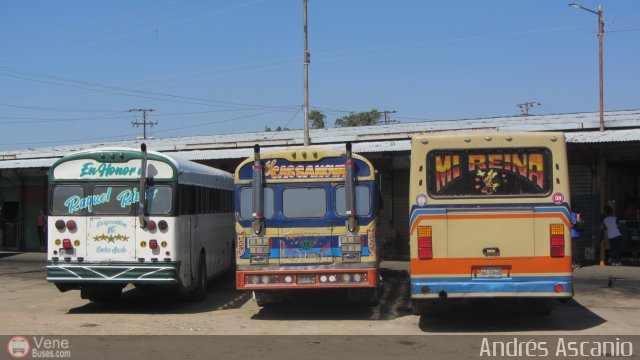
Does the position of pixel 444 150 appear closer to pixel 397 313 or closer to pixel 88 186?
pixel 397 313

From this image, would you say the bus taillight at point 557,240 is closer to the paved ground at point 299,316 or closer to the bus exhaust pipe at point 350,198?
the paved ground at point 299,316

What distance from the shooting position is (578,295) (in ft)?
46.0

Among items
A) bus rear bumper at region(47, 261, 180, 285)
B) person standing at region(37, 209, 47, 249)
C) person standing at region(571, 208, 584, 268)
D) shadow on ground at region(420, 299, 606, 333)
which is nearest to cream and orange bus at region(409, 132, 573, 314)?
shadow on ground at region(420, 299, 606, 333)

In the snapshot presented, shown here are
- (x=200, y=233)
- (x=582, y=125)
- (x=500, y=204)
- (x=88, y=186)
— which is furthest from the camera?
(x=582, y=125)

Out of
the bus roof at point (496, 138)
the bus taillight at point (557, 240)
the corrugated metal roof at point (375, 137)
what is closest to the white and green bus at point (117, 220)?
the bus roof at point (496, 138)

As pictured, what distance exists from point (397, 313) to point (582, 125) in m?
16.4

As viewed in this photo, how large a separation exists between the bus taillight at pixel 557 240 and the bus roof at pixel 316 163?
316cm

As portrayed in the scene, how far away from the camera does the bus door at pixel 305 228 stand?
11.3 metres

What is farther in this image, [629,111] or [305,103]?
[629,111]

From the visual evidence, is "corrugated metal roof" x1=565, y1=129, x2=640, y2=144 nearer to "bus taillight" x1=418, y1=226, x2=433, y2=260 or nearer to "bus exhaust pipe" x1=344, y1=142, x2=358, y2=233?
"bus exhaust pipe" x1=344, y1=142, x2=358, y2=233

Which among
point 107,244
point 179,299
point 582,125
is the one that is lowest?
point 179,299
